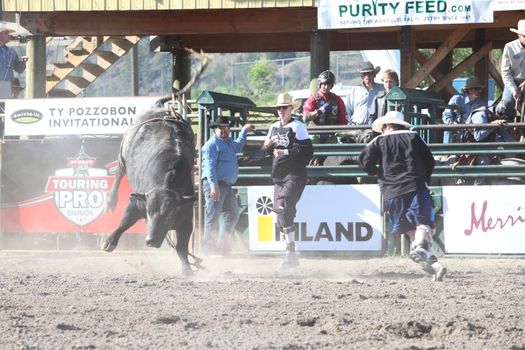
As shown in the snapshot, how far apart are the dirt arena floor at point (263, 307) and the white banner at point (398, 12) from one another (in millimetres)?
4414

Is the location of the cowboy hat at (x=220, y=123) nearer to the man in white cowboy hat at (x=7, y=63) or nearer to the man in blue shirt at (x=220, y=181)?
the man in blue shirt at (x=220, y=181)

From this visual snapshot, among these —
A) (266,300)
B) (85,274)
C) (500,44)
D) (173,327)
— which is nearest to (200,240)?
(85,274)

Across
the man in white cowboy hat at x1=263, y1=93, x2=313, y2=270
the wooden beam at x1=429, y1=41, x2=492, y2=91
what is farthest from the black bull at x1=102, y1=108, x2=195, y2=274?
the wooden beam at x1=429, y1=41, x2=492, y2=91

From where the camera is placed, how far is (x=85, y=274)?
11.1 meters

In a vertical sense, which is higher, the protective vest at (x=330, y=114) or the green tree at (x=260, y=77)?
the green tree at (x=260, y=77)

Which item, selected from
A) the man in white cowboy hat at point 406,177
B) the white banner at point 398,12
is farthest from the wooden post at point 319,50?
the man in white cowboy hat at point 406,177

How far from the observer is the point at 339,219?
13.2 metres

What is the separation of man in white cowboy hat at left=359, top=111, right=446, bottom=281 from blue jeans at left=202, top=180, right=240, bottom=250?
322 cm

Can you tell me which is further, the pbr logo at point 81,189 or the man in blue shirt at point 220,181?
the pbr logo at point 81,189

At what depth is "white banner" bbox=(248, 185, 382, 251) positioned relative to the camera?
43.3 ft

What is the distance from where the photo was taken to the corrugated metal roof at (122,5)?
642 inches

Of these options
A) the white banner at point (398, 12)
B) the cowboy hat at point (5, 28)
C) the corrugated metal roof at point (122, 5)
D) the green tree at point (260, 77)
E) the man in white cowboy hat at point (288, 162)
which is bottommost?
the man in white cowboy hat at point (288, 162)

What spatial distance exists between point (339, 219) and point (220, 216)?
60.7 inches

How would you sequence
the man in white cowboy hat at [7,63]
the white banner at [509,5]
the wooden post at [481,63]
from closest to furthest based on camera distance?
the white banner at [509,5] < the man in white cowboy hat at [7,63] < the wooden post at [481,63]
